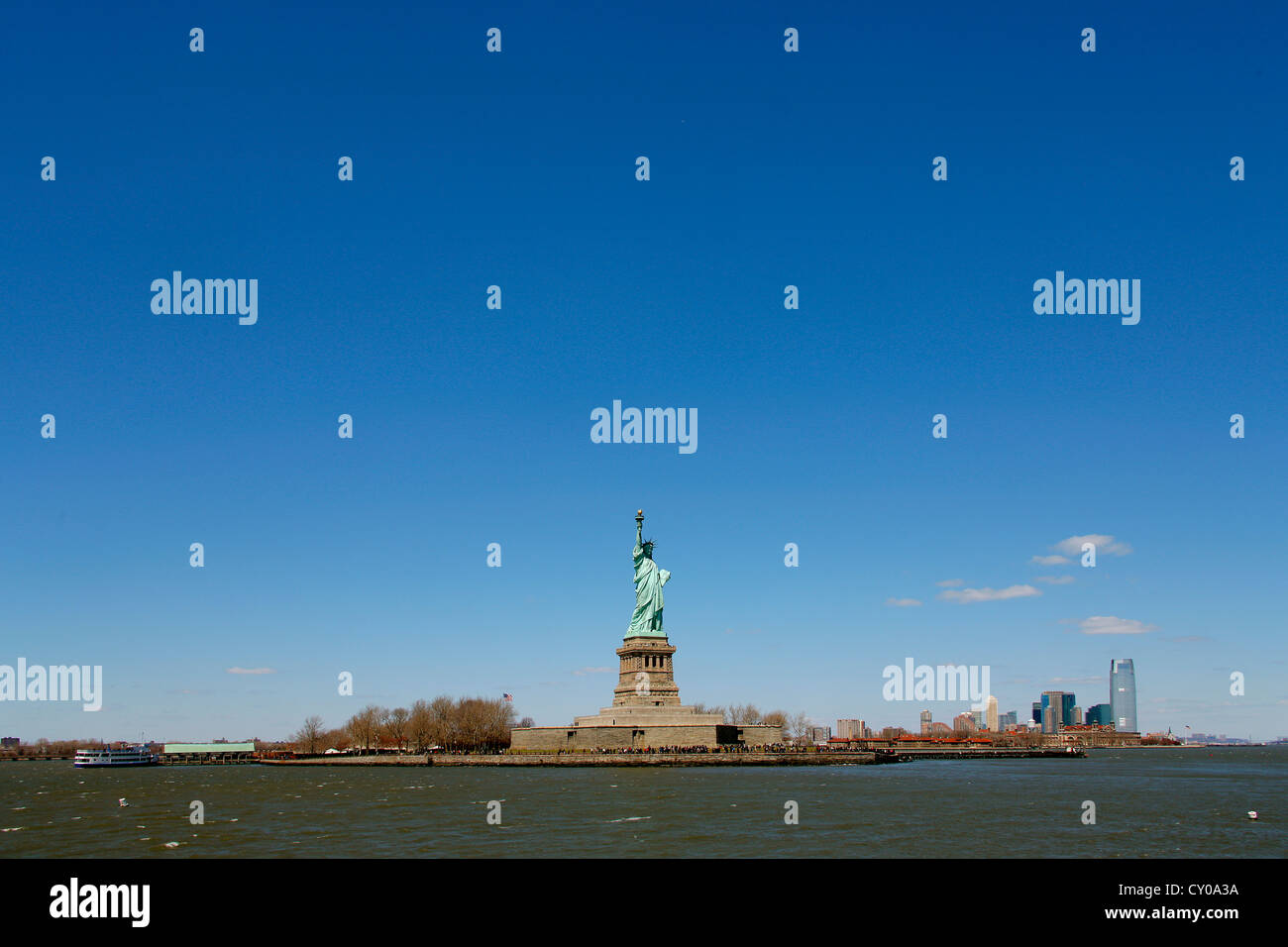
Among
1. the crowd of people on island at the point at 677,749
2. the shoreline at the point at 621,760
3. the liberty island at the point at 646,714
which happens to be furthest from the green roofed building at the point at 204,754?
the crowd of people on island at the point at 677,749

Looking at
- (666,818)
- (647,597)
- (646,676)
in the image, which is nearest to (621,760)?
(646,676)

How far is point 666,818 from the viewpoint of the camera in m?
44.1

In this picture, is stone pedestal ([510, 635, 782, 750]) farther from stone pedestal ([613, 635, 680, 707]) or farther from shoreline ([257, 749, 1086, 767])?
shoreline ([257, 749, 1086, 767])

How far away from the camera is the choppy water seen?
119 feet

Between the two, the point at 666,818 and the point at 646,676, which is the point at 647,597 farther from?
the point at 666,818

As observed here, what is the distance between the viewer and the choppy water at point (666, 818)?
36.3 metres

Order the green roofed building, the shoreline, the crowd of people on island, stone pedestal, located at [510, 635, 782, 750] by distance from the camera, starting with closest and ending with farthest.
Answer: the shoreline → the crowd of people on island → stone pedestal, located at [510, 635, 782, 750] → the green roofed building

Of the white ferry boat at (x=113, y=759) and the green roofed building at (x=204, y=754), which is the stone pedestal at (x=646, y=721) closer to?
the white ferry boat at (x=113, y=759)

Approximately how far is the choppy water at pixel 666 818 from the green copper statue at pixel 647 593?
2237cm

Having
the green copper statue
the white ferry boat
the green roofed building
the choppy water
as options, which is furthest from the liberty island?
the green roofed building
